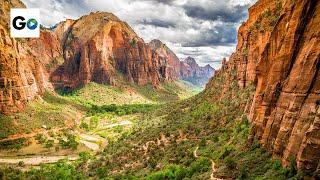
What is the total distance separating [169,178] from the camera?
70688 millimetres

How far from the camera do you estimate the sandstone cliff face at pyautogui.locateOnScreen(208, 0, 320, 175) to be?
45.3 metres

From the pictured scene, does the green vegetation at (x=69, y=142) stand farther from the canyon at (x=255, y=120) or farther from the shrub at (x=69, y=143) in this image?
the canyon at (x=255, y=120)

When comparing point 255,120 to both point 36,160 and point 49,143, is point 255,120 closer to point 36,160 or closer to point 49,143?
point 36,160

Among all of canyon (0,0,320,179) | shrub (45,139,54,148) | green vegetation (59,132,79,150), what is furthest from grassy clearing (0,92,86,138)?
canyon (0,0,320,179)

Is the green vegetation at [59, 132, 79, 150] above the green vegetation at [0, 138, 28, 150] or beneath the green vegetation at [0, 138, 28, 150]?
beneath

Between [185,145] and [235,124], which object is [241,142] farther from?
[185,145]

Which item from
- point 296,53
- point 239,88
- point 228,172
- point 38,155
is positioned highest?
point 296,53

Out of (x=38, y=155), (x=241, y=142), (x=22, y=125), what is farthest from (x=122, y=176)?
(x=22, y=125)

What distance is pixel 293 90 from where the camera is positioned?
5159 cm

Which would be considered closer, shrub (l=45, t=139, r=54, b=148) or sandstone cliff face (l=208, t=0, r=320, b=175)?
sandstone cliff face (l=208, t=0, r=320, b=175)

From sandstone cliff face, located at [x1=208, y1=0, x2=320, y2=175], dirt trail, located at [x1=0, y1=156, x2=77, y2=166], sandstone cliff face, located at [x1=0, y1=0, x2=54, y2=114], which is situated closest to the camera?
sandstone cliff face, located at [x1=208, y1=0, x2=320, y2=175]

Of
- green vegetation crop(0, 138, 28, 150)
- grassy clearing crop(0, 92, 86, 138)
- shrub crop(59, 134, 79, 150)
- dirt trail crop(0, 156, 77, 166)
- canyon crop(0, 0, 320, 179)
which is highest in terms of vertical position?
canyon crop(0, 0, 320, 179)

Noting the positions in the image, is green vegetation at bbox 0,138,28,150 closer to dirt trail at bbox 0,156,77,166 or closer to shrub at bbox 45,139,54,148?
shrub at bbox 45,139,54,148

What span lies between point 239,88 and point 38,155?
6868cm
